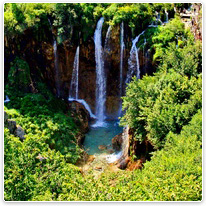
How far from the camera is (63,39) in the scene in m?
21.0

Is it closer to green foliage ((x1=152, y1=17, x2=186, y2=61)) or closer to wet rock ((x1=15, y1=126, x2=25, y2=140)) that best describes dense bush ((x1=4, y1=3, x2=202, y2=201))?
green foliage ((x1=152, y1=17, x2=186, y2=61))

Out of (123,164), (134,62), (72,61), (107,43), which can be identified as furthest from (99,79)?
(123,164)

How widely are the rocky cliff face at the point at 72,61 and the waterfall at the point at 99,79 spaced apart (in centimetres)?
32

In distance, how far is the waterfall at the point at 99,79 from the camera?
2119 centimetres

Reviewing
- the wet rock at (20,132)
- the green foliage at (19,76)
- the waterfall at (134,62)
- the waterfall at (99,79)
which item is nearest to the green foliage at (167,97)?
the waterfall at (134,62)

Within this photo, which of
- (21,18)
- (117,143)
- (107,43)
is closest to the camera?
(117,143)

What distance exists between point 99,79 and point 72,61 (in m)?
2.64

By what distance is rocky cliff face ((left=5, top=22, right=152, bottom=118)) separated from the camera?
2109 cm

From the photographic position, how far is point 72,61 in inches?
882

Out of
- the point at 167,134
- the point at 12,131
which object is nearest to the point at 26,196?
the point at 12,131

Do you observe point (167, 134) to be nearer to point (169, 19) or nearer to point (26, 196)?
point (26, 196)

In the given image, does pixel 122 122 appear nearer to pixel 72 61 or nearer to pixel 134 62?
pixel 134 62

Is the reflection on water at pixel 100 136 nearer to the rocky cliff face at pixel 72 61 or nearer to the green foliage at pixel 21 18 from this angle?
the rocky cliff face at pixel 72 61

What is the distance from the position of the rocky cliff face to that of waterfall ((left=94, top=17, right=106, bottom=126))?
0.32 metres
